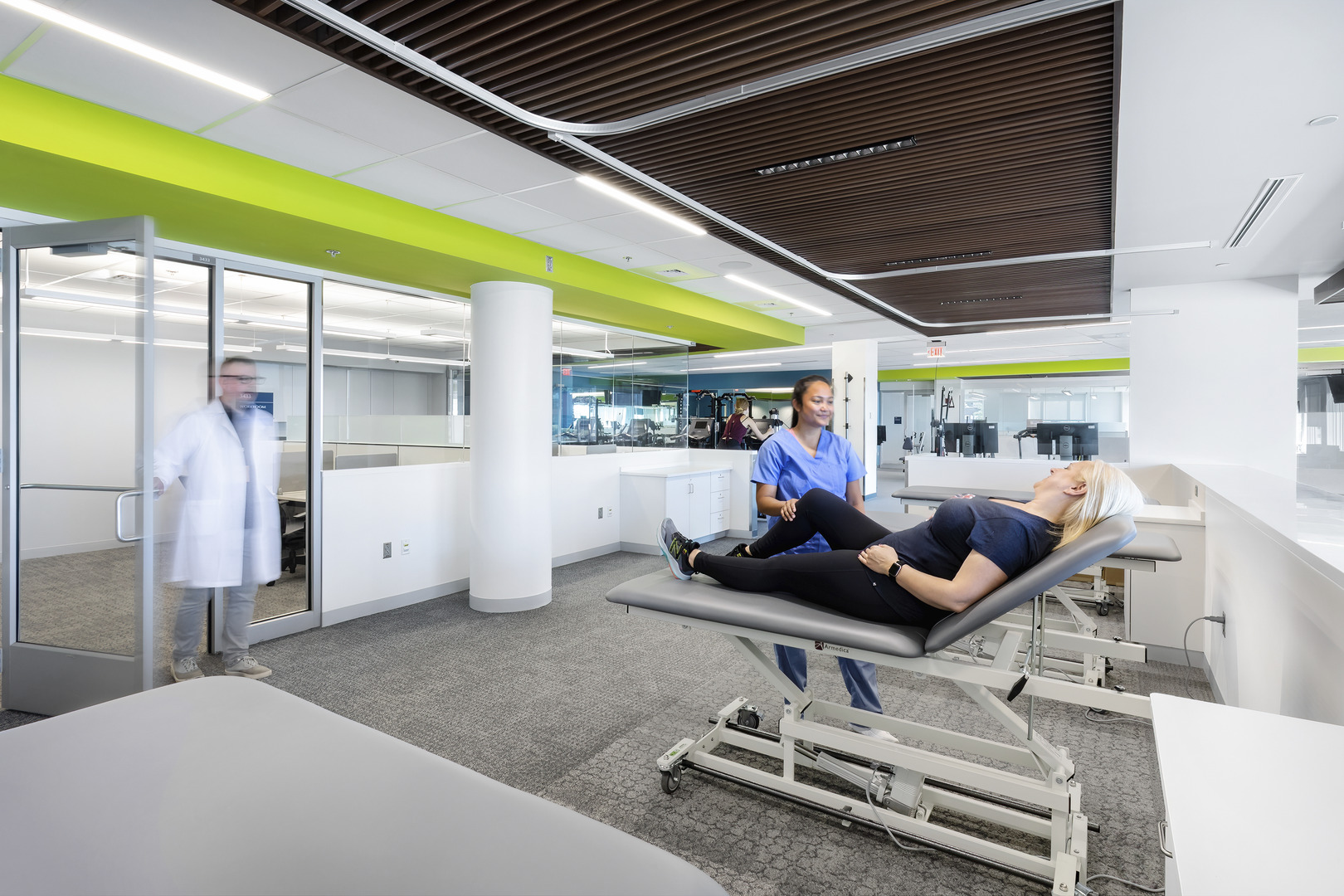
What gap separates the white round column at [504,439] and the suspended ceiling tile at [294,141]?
5.19 ft

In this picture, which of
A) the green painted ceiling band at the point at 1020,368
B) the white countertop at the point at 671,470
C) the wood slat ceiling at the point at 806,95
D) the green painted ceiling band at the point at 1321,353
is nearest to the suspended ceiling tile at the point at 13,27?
the wood slat ceiling at the point at 806,95

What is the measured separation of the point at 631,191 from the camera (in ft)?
11.6

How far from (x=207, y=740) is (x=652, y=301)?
544 cm

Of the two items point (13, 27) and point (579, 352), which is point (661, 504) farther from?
point (13, 27)

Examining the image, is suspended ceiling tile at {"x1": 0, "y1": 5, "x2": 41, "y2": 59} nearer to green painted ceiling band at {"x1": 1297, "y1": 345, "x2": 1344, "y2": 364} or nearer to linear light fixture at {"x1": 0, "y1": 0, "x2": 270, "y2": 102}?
linear light fixture at {"x1": 0, "y1": 0, "x2": 270, "y2": 102}

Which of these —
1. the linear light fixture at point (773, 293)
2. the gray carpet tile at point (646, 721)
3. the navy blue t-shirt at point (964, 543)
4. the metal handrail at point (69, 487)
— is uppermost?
the linear light fixture at point (773, 293)

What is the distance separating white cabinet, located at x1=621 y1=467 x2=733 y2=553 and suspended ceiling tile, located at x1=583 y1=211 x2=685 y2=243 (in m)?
2.80

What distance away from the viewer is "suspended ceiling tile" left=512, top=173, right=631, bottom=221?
12.8 feet

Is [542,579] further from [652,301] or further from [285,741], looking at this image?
[285,741]

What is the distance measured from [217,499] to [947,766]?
3.76 m

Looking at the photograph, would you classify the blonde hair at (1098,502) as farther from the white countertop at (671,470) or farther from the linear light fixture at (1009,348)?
the linear light fixture at (1009,348)

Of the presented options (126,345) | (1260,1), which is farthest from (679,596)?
(126,345)

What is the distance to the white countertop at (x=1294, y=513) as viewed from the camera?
5.64 ft

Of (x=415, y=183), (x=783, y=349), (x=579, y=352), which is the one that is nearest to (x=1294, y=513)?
(x=415, y=183)
